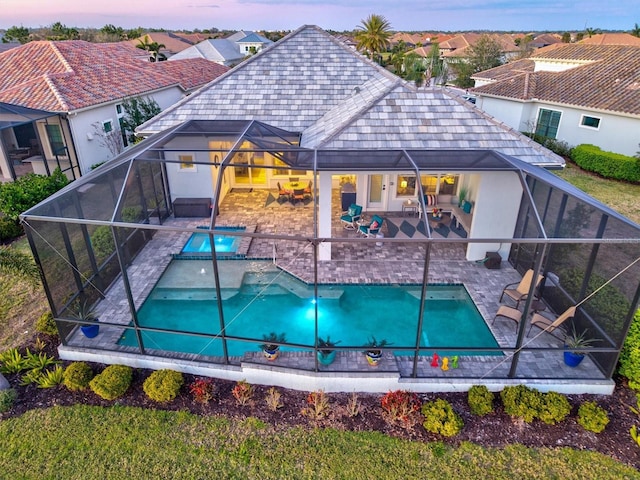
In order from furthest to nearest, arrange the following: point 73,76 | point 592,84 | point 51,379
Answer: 1. point 592,84
2. point 73,76
3. point 51,379

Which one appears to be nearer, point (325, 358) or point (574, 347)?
point (574, 347)

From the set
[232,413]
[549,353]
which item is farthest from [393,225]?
[232,413]

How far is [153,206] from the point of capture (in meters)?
14.7

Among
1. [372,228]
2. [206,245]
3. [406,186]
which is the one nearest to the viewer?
[372,228]

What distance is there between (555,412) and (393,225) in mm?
8022

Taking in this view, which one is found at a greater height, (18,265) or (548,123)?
(548,123)

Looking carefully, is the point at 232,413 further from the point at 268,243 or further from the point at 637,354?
the point at 637,354

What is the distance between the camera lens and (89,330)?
29.3 feet

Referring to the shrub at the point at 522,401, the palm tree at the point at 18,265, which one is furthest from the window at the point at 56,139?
the shrub at the point at 522,401

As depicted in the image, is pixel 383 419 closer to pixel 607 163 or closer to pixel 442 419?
pixel 442 419

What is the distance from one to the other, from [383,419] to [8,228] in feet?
48.9

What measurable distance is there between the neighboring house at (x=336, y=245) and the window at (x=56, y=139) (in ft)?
23.6

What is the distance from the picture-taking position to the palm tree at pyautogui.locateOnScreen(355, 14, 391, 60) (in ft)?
170

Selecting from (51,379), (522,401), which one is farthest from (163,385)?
(522,401)
